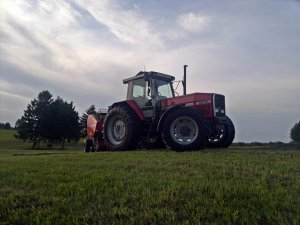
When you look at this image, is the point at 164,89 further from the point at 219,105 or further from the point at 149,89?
the point at 219,105

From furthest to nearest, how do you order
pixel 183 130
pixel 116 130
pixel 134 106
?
pixel 116 130
pixel 134 106
pixel 183 130

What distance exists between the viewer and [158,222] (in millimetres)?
3914

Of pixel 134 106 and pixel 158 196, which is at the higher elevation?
pixel 134 106

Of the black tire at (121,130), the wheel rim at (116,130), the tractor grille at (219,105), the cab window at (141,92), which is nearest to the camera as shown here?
the tractor grille at (219,105)

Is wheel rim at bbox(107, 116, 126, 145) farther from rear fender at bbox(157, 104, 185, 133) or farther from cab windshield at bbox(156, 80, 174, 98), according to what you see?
rear fender at bbox(157, 104, 185, 133)

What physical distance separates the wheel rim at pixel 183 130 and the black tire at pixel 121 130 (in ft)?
6.04

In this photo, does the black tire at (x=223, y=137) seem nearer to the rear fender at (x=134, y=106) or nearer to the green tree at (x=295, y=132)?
the rear fender at (x=134, y=106)

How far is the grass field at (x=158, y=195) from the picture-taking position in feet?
13.2

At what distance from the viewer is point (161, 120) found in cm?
1155

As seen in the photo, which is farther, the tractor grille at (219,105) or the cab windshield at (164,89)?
the cab windshield at (164,89)

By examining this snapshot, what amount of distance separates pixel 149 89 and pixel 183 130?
8.95ft

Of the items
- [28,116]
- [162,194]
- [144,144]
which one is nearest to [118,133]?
[144,144]

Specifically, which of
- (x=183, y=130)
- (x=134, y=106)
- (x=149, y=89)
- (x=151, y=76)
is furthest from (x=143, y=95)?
(x=183, y=130)

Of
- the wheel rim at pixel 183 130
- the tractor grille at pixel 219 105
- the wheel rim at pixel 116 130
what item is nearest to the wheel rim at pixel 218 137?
the tractor grille at pixel 219 105
